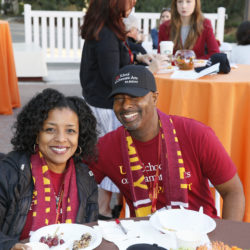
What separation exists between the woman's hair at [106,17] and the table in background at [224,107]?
0.63 metres

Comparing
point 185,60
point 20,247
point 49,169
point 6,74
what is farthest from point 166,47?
point 6,74

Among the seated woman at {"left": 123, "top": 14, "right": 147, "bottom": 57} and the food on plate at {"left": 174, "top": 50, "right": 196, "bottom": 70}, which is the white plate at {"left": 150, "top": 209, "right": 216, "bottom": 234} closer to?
the food on plate at {"left": 174, "top": 50, "right": 196, "bottom": 70}

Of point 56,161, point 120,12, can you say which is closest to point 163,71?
point 120,12

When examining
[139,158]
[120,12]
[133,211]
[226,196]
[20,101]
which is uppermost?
[120,12]

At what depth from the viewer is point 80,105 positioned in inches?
97.0

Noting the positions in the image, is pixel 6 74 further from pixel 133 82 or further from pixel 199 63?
pixel 133 82

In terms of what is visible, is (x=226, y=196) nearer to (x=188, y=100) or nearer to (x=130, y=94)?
(x=130, y=94)

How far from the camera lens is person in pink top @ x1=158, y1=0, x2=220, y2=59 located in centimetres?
458

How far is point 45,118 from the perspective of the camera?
233 centimetres

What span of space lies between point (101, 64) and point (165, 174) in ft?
4.08

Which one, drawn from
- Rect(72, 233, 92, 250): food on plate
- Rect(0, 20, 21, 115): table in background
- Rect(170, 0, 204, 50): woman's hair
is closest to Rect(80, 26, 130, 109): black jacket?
Rect(170, 0, 204, 50): woman's hair

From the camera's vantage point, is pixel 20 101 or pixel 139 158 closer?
pixel 139 158

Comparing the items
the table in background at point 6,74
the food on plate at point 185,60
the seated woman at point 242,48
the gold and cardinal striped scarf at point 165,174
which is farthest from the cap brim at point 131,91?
the table in background at point 6,74

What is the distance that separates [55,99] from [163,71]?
176cm
